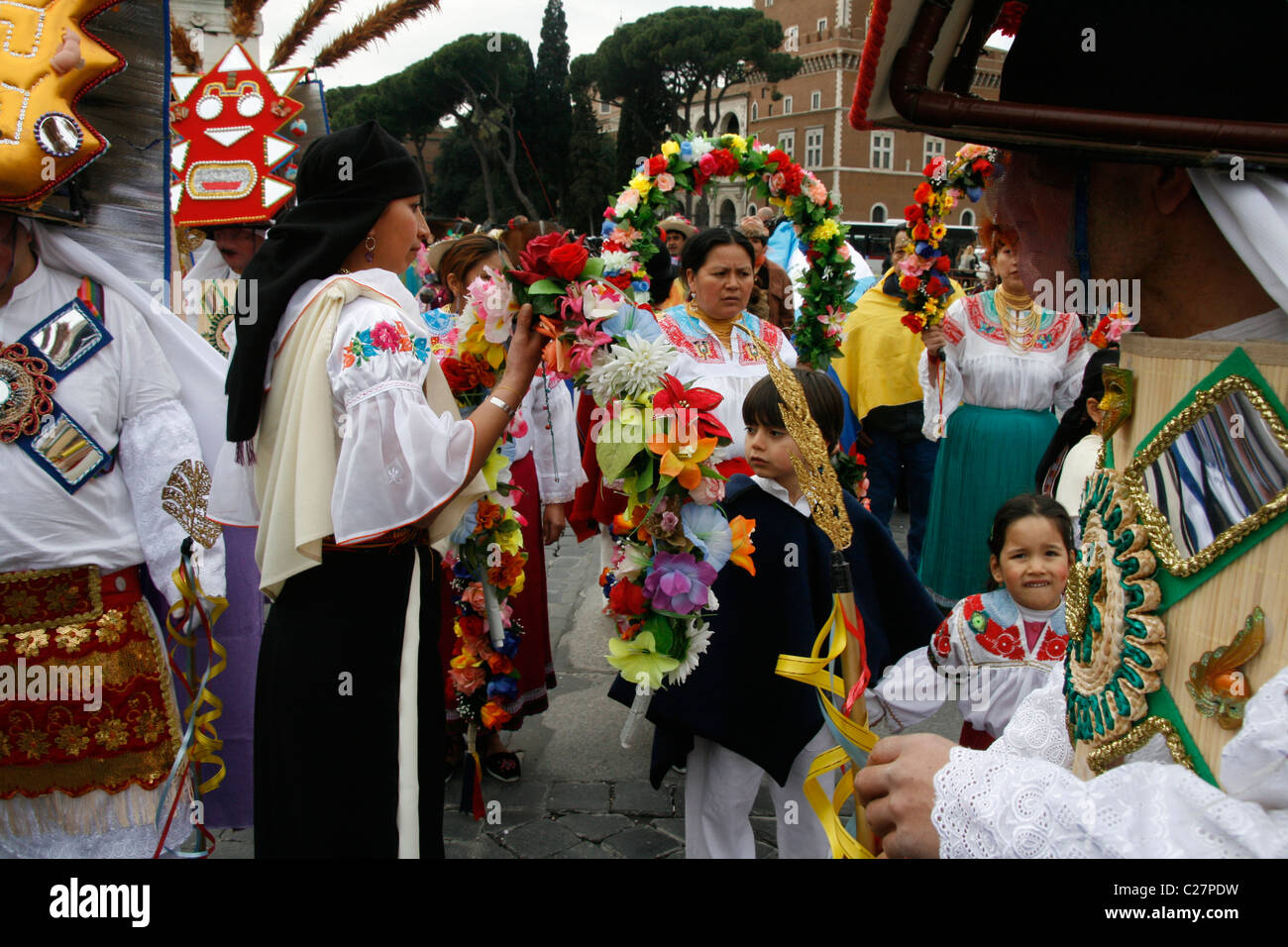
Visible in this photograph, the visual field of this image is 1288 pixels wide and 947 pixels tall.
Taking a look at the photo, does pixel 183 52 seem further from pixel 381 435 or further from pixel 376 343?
pixel 381 435

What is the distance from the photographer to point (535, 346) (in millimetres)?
2381

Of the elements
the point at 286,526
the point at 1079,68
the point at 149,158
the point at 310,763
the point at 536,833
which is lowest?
the point at 536,833

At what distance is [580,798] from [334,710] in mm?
1880

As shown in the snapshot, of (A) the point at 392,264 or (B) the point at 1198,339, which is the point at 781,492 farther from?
(B) the point at 1198,339

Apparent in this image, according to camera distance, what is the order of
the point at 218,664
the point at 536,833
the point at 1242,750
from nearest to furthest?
the point at 1242,750
the point at 218,664
the point at 536,833

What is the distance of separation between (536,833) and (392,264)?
2.34 m

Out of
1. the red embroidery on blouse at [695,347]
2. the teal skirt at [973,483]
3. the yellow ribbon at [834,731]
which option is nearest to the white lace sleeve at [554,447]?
the red embroidery on blouse at [695,347]

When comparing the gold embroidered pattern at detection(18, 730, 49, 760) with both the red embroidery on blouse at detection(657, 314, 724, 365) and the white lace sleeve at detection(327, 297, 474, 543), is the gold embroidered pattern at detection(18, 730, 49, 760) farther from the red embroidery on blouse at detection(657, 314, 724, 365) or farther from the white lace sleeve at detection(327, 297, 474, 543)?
the red embroidery on blouse at detection(657, 314, 724, 365)

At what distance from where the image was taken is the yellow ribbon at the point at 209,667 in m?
2.77

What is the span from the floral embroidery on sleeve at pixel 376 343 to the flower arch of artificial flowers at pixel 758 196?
300cm

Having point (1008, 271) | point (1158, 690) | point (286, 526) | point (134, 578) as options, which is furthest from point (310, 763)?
point (1008, 271)

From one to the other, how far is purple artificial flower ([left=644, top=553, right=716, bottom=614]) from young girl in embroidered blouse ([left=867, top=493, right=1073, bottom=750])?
3.01 feet

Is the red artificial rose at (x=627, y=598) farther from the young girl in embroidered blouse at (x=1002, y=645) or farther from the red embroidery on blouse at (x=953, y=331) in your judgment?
the red embroidery on blouse at (x=953, y=331)

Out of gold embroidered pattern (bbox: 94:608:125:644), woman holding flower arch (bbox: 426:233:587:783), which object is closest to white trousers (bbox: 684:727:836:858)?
woman holding flower arch (bbox: 426:233:587:783)
